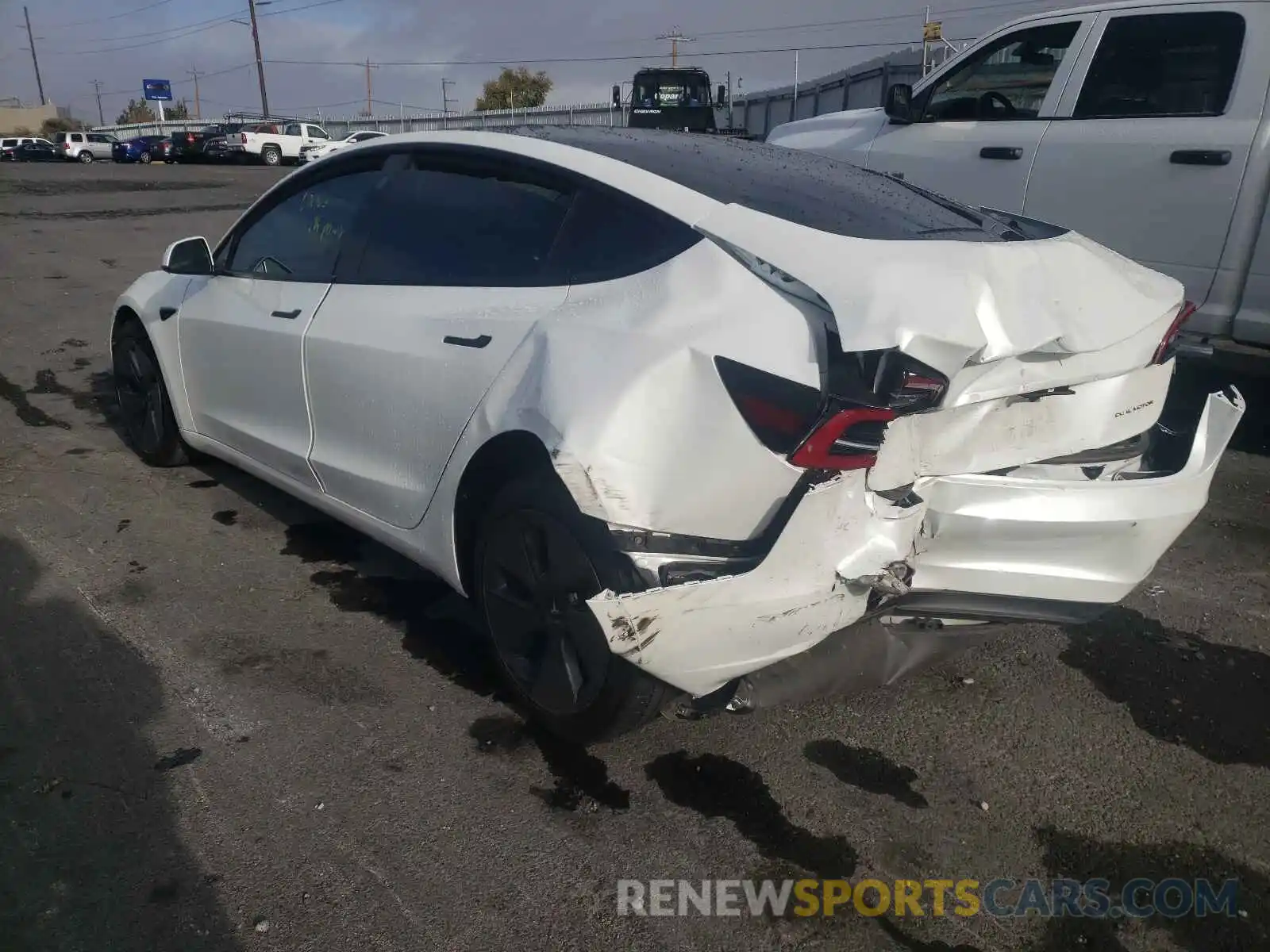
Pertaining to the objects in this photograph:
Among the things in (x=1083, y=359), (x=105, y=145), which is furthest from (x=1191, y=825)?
(x=105, y=145)

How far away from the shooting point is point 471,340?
2.86 metres

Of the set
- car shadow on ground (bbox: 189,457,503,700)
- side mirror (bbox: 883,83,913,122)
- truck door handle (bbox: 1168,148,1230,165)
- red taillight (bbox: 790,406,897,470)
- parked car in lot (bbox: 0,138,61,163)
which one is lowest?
parked car in lot (bbox: 0,138,61,163)

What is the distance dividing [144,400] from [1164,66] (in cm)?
571

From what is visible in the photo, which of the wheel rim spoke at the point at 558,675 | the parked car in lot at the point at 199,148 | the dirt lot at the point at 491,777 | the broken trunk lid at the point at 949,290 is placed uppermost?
the broken trunk lid at the point at 949,290

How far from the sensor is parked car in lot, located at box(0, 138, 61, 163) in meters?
46.6

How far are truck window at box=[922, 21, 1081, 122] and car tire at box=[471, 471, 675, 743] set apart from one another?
15.5 feet

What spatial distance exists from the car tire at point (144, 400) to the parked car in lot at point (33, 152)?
163 ft

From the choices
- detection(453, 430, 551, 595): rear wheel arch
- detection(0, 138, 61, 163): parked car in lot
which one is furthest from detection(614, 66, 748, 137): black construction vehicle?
detection(0, 138, 61, 163): parked car in lot

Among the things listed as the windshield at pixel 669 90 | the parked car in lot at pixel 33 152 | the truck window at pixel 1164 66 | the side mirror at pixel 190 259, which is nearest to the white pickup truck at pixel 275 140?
the parked car in lot at pixel 33 152

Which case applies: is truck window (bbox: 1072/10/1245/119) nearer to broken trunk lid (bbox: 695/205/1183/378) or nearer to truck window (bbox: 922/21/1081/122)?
truck window (bbox: 922/21/1081/122)

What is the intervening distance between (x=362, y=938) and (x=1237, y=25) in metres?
5.84

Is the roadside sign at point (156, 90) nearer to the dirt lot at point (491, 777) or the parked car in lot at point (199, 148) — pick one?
the parked car in lot at point (199, 148)

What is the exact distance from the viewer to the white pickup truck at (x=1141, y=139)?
5027 millimetres

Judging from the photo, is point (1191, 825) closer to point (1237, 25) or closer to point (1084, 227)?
point (1084, 227)
